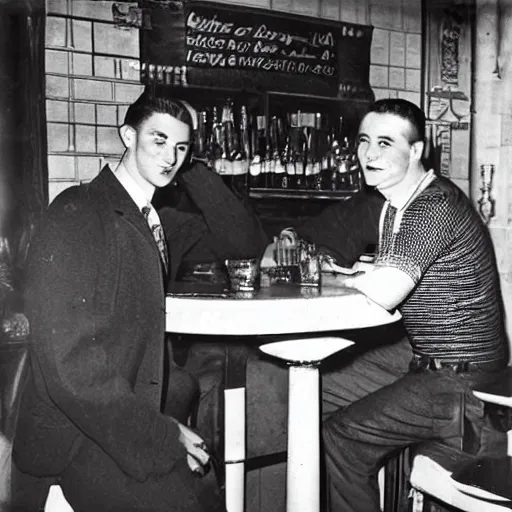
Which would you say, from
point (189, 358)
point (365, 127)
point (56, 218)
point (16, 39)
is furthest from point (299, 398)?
point (16, 39)

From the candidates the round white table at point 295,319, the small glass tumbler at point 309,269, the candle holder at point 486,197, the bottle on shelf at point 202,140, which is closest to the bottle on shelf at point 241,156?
the bottle on shelf at point 202,140

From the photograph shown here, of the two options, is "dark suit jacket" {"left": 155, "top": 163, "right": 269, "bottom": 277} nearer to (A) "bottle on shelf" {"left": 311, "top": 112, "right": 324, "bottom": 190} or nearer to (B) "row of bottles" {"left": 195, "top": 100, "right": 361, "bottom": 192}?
(B) "row of bottles" {"left": 195, "top": 100, "right": 361, "bottom": 192}

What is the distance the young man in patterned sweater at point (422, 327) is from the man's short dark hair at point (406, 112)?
0.13 feet

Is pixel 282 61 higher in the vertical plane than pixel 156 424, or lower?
higher

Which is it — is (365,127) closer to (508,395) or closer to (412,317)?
(412,317)

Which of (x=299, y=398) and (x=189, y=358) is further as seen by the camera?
(x=189, y=358)

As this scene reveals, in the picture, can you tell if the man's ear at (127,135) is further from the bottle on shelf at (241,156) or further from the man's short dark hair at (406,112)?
the man's short dark hair at (406,112)

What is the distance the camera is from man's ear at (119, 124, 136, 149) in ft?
5.39

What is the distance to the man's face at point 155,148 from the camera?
1622 millimetres

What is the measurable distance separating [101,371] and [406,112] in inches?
44.7

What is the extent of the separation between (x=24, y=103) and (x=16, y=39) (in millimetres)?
151

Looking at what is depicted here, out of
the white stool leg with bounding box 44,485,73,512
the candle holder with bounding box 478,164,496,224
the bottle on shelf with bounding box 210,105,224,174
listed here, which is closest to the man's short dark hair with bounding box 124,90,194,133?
the bottle on shelf with bounding box 210,105,224,174

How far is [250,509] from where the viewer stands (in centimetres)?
198

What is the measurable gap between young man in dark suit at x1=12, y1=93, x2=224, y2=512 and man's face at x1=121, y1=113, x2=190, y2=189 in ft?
0.31
